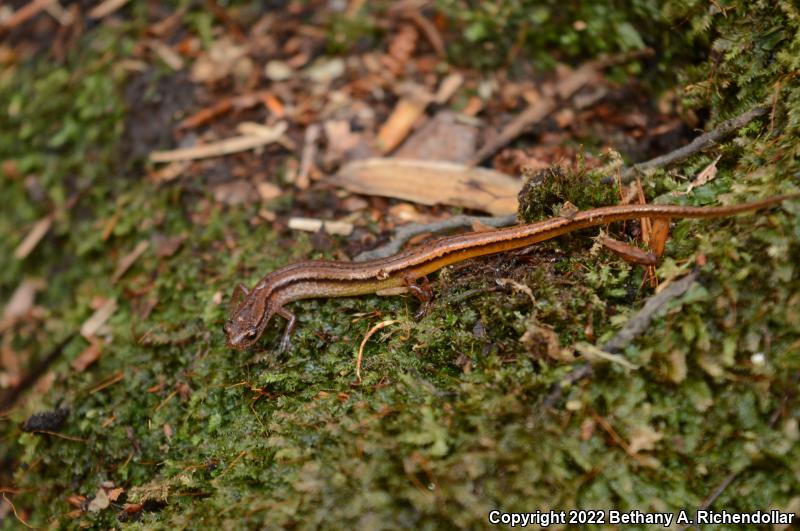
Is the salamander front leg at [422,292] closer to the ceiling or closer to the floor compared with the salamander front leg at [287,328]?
closer to the ceiling

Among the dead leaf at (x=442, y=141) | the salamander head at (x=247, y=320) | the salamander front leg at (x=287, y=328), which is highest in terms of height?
the dead leaf at (x=442, y=141)

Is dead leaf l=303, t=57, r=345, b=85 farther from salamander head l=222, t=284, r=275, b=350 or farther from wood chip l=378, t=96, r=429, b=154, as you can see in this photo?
salamander head l=222, t=284, r=275, b=350

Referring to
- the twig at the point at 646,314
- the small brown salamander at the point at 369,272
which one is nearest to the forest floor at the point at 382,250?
the twig at the point at 646,314

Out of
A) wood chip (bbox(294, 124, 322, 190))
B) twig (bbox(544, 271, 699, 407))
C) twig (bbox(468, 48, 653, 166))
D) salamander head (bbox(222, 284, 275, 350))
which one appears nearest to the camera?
twig (bbox(544, 271, 699, 407))

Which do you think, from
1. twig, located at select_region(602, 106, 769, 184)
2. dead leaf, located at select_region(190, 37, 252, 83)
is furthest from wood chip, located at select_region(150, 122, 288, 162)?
twig, located at select_region(602, 106, 769, 184)

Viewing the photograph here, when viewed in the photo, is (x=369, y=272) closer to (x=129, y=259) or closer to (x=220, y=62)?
(x=129, y=259)

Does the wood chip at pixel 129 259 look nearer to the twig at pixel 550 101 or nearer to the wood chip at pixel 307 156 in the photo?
the wood chip at pixel 307 156

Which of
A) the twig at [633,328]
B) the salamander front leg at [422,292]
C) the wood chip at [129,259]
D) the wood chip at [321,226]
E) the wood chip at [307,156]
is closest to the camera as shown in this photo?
the twig at [633,328]
